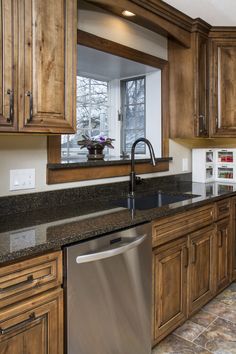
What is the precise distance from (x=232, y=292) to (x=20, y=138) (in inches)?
84.3

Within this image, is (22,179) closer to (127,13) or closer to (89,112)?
(89,112)

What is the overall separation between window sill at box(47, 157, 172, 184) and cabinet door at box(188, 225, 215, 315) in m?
0.72

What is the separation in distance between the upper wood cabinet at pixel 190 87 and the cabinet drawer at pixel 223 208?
648mm

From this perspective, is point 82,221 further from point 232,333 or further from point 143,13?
point 143,13

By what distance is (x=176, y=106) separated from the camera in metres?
2.90

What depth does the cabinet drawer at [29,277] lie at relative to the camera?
3.75ft

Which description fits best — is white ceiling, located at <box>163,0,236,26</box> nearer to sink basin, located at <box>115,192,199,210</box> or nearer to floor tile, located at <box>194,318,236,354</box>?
sink basin, located at <box>115,192,199,210</box>

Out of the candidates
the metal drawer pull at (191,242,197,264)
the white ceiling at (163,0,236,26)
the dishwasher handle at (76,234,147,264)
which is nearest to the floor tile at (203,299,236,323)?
the metal drawer pull at (191,242,197,264)

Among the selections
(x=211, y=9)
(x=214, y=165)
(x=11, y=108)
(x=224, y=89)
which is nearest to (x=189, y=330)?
(x=214, y=165)

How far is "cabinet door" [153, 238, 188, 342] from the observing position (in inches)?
74.0

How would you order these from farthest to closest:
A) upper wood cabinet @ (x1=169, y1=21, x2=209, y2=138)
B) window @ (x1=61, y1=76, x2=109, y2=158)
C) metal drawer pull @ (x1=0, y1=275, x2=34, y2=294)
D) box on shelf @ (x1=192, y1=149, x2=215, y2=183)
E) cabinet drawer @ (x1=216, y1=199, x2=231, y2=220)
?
box on shelf @ (x1=192, y1=149, x2=215, y2=183) < upper wood cabinet @ (x1=169, y1=21, x2=209, y2=138) < window @ (x1=61, y1=76, x2=109, y2=158) < cabinet drawer @ (x1=216, y1=199, x2=231, y2=220) < metal drawer pull @ (x1=0, y1=275, x2=34, y2=294)

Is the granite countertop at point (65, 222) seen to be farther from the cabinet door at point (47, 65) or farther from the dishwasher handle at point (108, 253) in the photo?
the cabinet door at point (47, 65)

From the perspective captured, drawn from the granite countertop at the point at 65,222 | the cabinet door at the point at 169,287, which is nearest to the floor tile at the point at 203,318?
the cabinet door at the point at 169,287

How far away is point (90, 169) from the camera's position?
223 cm
